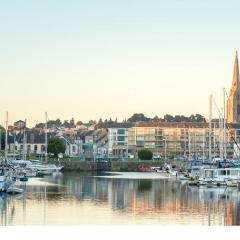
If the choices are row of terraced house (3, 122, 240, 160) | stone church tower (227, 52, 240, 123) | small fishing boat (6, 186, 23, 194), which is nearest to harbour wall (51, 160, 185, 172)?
row of terraced house (3, 122, 240, 160)

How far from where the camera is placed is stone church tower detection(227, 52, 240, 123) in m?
90.4

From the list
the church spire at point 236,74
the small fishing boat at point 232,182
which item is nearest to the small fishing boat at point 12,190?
the small fishing boat at point 232,182

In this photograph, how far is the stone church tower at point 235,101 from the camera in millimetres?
90438

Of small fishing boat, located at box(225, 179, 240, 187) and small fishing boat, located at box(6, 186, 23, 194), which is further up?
small fishing boat, located at box(225, 179, 240, 187)

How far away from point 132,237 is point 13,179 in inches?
641

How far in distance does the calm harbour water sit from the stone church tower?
65.3 meters

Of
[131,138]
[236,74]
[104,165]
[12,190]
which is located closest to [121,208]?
[12,190]

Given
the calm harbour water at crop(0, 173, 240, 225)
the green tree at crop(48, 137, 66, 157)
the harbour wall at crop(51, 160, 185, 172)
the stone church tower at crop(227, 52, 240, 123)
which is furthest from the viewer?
the stone church tower at crop(227, 52, 240, 123)

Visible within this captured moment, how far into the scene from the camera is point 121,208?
62.1 ft

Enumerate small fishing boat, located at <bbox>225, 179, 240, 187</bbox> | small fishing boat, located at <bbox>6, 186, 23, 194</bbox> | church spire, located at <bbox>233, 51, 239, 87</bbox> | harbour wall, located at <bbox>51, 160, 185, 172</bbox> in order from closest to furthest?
small fishing boat, located at <bbox>6, 186, 23, 194</bbox>
small fishing boat, located at <bbox>225, 179, 240, 187</bbox>
harbour wall, located at <bbox>51, 160, 185, 172</bbox>
church spire, located at <bbox>233, 51, 239, 87</bbox>

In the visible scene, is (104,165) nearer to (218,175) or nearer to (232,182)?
(218,175)

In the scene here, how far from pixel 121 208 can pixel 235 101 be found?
75.0 metres

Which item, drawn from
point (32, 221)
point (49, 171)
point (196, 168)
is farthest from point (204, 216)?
point (49, 171)

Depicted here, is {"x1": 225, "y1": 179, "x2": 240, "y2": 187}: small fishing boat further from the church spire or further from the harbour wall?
the church spire
